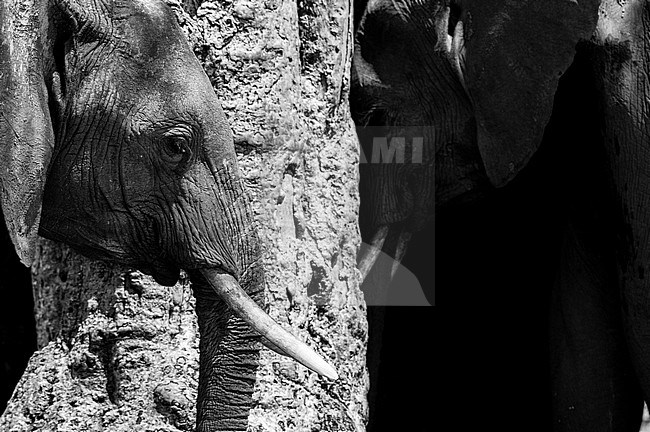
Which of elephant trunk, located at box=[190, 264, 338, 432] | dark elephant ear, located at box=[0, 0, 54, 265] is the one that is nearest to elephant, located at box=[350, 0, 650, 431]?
elephant trunk, located at box=[190, 264, 338, 432]

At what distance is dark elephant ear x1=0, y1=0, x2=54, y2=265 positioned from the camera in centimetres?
224

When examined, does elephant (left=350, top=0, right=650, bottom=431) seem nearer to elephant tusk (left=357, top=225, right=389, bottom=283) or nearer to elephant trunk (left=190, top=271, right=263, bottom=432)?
elephant tusk (left=357, top=225, right=389, bottom=283)

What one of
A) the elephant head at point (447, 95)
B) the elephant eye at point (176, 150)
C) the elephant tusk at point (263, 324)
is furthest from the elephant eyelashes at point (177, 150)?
the elephant head at point (447, 95)

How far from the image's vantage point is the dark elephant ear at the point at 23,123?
7.36 ft

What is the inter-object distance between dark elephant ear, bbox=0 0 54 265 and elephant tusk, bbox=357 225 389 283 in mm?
1150

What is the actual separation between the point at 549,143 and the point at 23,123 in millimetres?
1552

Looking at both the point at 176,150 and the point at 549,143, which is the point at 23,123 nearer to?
the point at 176,150

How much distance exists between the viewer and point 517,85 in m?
3.30

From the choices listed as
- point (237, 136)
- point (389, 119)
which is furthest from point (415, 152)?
point (237, 136)

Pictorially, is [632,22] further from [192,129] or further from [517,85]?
[192,129]

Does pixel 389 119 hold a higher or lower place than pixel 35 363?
higher

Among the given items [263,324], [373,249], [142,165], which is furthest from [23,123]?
[373,249]

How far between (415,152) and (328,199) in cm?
71

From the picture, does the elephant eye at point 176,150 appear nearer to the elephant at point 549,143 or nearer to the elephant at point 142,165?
the elephant at point 142,165
